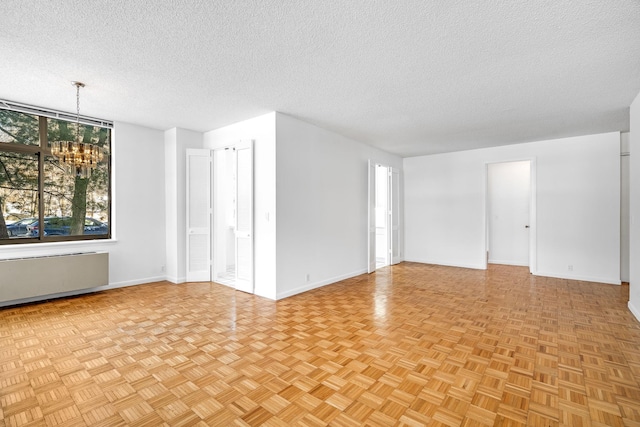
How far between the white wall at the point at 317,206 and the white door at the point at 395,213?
1133 millimetres

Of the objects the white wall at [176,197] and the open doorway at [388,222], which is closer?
the white wall at [176,197]

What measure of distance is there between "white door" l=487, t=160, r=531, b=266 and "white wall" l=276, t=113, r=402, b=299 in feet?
11.9

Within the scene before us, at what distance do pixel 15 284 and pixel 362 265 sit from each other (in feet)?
17.0

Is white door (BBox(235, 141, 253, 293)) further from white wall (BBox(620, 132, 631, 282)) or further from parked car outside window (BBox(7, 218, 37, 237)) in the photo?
white wall (BBox(620, 132, 631, 282))

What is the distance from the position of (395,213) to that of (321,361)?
16.7 feet

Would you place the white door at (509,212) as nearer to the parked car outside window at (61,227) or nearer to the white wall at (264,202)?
the white wall at (264,202)

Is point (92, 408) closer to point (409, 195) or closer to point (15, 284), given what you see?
point (15, 284)

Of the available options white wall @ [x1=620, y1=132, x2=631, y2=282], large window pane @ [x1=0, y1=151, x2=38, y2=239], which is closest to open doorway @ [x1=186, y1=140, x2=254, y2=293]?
large window pane @ [x1=0, y1=151, x2=38, y2=239]

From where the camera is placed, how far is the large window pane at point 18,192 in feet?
13.0

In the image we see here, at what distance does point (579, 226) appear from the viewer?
5488 mm

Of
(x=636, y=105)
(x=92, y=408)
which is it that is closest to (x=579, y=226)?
(x=636, y=105)

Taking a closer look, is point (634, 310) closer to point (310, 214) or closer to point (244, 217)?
point (310, 214)

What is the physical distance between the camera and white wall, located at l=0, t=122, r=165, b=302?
480 cm

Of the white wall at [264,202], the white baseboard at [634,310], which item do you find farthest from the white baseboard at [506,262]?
the white wall at [264,202]
